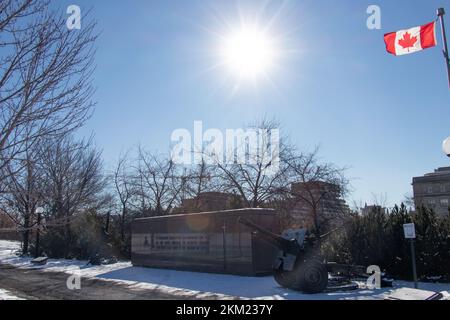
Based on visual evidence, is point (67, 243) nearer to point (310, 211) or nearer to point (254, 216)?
point (310, 211)

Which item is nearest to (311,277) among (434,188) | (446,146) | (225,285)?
(225,285)

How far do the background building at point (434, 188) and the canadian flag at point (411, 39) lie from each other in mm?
86647

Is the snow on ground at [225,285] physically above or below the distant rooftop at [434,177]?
below

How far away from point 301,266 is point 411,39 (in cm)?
866

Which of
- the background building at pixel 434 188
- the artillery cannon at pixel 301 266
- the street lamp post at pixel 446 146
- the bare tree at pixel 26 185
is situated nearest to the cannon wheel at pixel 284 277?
the artillery cannon at pixel 301 266

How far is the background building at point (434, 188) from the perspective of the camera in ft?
314

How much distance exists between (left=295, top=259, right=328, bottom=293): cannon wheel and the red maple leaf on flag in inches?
320

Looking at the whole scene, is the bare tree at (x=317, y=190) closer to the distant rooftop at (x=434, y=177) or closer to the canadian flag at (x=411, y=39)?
the canadian flag at (x=411, y=39)

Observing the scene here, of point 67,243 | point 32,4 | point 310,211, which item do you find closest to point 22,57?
point 32,4

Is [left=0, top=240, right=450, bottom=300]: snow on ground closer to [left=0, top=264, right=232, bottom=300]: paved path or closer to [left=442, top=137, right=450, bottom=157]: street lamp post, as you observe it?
[left=0, top=264, right=232, bottom=300]: paved path

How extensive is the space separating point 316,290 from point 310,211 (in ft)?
51.5

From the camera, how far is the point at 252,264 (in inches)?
682

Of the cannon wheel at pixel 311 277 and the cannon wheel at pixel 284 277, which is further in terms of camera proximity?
the cannon wheel at pixel 284 277

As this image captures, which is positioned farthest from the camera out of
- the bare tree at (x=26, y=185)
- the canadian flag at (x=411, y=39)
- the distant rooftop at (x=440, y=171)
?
the distant rooftop at (x=440, y=171)
